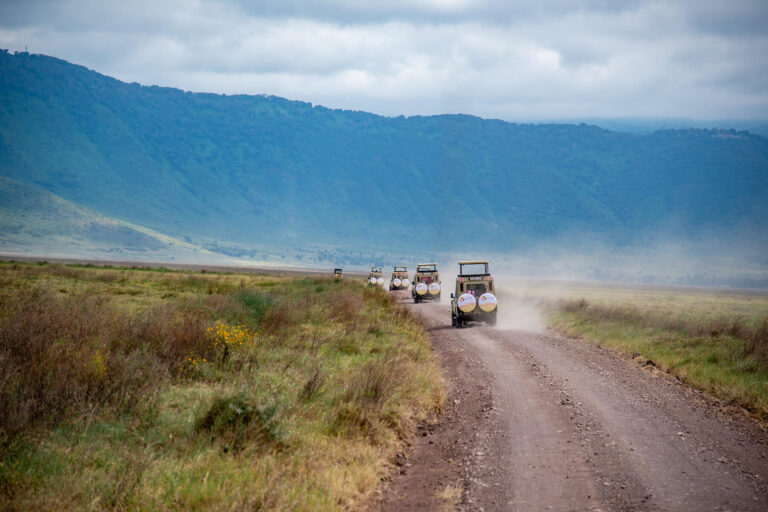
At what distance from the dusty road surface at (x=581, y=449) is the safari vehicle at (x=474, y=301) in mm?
9405

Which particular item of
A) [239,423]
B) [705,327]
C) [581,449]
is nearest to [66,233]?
[705,327]

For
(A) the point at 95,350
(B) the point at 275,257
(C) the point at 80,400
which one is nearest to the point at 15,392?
(C) the point at 80,400

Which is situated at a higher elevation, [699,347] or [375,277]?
[375,277]

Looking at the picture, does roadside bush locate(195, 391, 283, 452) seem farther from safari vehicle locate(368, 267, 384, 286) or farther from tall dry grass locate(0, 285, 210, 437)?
safari vehicle locate(368, 267, 384, 286)

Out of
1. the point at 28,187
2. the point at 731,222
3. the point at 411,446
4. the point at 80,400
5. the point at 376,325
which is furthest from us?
the point at 731,222

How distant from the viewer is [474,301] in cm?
2319

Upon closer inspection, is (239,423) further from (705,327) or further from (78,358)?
(705,327)

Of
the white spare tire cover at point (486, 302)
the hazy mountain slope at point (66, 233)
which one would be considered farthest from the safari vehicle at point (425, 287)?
the hazy mountain slope at point (66, 233)

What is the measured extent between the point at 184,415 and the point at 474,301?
16208 millimetres

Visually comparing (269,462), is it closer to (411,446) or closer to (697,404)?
(411,446)

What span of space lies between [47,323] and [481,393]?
7739mm

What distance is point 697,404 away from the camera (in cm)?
1084

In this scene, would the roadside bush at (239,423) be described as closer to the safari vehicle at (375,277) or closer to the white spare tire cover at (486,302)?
the white spare tire cover at (486,302)

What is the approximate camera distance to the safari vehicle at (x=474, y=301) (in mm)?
23109
